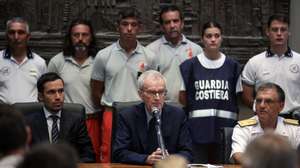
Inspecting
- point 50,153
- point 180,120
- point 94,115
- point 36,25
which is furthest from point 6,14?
point 50,153

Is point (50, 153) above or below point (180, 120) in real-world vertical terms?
Result: above

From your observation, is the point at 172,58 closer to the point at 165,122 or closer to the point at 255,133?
the point at 165,122

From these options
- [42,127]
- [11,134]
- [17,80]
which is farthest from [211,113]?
[11,134]

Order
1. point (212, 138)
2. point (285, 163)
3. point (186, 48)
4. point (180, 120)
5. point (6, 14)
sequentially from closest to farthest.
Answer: point (285, 163)
point (180, 120)
point (212, 138)
point (186, 48)
point (6, 14)

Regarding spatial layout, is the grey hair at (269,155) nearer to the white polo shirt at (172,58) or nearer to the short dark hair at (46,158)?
the short dark hair at (46,158)

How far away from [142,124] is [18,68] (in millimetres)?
1434

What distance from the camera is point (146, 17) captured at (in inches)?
279

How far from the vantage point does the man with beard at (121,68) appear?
5926 mm

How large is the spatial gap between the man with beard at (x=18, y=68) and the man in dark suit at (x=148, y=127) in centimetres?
117

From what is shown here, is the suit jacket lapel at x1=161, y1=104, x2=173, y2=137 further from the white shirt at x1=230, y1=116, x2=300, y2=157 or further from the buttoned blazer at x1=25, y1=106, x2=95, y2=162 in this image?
the buttoned blazer at x1=25, y1=106, x2=95, y2=162

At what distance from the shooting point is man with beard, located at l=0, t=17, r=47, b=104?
230 inches

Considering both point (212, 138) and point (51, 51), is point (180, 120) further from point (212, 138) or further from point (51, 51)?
point (51, 51)

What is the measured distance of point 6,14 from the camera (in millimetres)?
7008

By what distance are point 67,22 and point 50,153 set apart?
4821 mm
